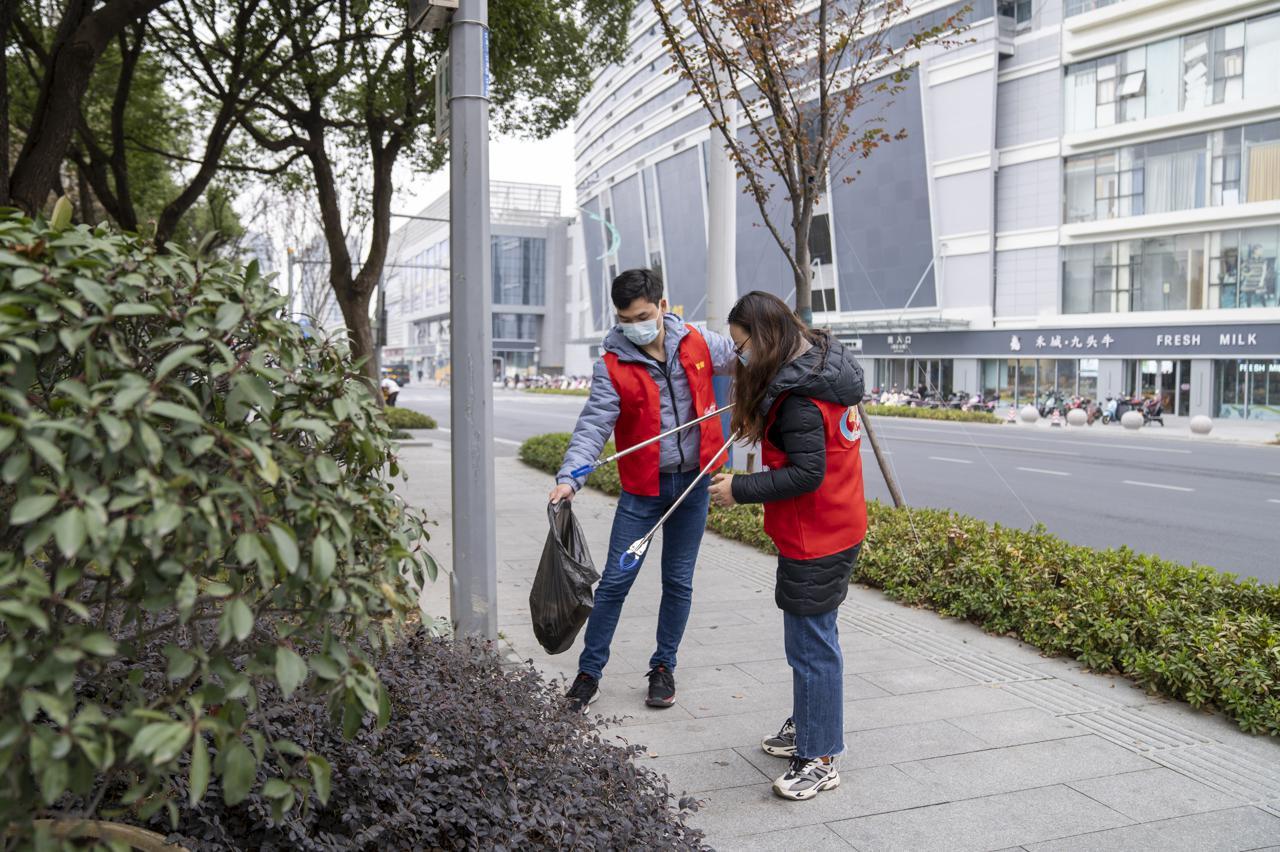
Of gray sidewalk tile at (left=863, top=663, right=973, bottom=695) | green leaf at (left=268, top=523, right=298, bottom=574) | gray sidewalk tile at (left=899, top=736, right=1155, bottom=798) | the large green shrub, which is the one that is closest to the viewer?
the large green shrub

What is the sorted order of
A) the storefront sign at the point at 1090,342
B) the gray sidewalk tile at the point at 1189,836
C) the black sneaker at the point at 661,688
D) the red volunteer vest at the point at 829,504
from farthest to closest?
the storefront sign at the point at 1090,342 → the black sneaker at the point at 661,688 → the red volunteer vest at the point at 829,504 → the gray sidewalk tile at the point at 1189,836

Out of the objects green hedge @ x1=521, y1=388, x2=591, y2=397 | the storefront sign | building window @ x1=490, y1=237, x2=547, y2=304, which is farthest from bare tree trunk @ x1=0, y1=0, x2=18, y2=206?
building window @ x1=490, y1=237, x2=547, y2=304

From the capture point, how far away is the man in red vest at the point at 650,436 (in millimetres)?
4199

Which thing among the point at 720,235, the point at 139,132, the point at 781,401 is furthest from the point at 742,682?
the point at 139,132

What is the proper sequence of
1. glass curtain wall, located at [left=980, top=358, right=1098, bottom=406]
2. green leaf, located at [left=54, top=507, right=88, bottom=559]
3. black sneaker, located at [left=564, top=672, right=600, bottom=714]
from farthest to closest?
glass curtain wall, located at [left=980, top=358, right=1098, bottom=406], black sneaker, located at [left=564, top=672, right=600, bottom=714], green leaf, located at [left=54, top=507, right=88, bottom=559]

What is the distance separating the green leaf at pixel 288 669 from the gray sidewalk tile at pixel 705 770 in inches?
79.7

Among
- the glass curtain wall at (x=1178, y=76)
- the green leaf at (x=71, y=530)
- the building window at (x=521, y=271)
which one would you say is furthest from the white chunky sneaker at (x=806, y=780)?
the building window at (x=521, y=271)

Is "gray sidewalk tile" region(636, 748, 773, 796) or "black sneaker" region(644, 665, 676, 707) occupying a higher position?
"black sneaker" region(644, 665, 676, 707)

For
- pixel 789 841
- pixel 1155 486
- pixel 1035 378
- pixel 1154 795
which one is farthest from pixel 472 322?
pixel 1035 378

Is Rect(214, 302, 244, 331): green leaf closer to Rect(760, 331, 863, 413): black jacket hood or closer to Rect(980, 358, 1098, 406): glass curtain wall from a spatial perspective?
Rect(760, 331, 863, 413): black jacket hood

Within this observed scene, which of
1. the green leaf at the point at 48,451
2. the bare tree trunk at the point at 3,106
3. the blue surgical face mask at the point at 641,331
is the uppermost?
the bare tree trunk at the point at 3,106

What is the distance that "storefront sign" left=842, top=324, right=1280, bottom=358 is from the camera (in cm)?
3122

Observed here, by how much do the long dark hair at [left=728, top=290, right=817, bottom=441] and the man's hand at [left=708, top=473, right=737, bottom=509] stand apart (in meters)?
0.17

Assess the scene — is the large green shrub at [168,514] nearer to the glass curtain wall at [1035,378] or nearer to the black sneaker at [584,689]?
the black sneaker at [584,689]
